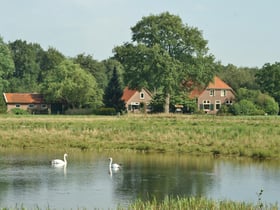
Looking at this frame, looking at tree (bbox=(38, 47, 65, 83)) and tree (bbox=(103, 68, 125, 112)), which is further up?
tree (bbox=(38, 47, 65, 83))

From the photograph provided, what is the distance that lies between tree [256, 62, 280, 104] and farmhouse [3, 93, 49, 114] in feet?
101

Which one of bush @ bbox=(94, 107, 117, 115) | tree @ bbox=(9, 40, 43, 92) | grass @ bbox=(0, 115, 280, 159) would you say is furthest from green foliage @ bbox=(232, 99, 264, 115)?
tree @ bbox=(9, 40, 43, 92)

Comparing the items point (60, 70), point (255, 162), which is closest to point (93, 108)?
point (60, 70)

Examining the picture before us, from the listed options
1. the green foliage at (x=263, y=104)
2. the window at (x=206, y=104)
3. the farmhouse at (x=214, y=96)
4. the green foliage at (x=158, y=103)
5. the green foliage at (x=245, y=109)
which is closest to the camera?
the green foliage at (x=245, y=109)

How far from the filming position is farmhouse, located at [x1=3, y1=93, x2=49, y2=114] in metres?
90.4

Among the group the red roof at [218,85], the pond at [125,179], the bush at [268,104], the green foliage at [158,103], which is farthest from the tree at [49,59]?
the pond at [125,179]

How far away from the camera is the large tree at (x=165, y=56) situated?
246 ft

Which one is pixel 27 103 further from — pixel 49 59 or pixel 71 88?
pixel 49 59

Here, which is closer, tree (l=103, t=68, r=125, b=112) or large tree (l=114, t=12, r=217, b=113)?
large tree (l=114, t=12, r=217, b=113)

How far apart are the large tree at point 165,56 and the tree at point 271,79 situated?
1544 centimetres

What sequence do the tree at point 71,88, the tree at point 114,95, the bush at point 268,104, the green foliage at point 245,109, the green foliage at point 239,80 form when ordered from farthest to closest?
the green foliage at point 239,80, the tree at point 71,88, the bush at point 268,104, the green foliage at point 245,109, the tree at point 114,95

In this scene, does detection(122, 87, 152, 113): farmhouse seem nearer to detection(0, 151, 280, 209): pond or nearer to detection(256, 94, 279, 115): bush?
detection(256, 94, 279, 115): bush

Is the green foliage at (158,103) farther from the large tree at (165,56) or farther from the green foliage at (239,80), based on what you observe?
the green foliage at (239,80)

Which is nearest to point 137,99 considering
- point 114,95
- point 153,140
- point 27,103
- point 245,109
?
point 114,95
